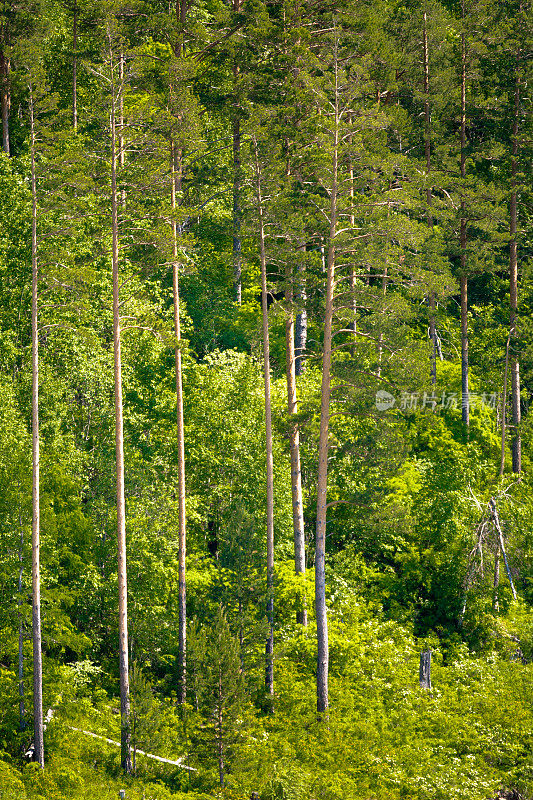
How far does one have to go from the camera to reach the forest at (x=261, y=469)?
67.6ft

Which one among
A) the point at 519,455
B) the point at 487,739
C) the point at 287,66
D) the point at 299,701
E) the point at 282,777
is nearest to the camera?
the point at 282,777

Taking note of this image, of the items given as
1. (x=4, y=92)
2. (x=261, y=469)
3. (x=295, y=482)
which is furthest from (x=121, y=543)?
(x=4, y=92)

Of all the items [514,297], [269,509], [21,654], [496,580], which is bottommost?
[21,654]

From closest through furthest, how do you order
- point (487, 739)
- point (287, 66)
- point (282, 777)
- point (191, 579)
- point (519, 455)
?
point (282, 777)
point (487, 739)
point (191, 579)
point (287, 66)
point (519, 455)

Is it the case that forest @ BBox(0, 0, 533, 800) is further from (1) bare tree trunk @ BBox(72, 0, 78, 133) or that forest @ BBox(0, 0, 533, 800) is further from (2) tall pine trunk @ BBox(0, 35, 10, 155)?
(1) bare tree trunk @ BBox(72, 0, 78, 133)

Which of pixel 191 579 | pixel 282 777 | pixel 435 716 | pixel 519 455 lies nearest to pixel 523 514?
pixel 519 455

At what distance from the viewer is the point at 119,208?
2333 centimetres

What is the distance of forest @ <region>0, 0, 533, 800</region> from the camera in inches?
811

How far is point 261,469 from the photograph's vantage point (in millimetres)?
28312

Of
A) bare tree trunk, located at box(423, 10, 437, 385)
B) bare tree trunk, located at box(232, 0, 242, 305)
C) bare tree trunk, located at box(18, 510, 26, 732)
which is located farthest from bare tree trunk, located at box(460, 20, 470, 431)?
bare tree trunk, located at box(18, 510, 26, 732)

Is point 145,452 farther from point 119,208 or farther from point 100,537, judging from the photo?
point 119,208

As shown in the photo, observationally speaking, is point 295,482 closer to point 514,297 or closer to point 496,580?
point 496,580

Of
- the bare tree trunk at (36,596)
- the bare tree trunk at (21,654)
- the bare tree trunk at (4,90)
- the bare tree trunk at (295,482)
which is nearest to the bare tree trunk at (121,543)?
the bare tree trunk at (36,596)

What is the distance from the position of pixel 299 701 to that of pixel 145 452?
10220 mm
